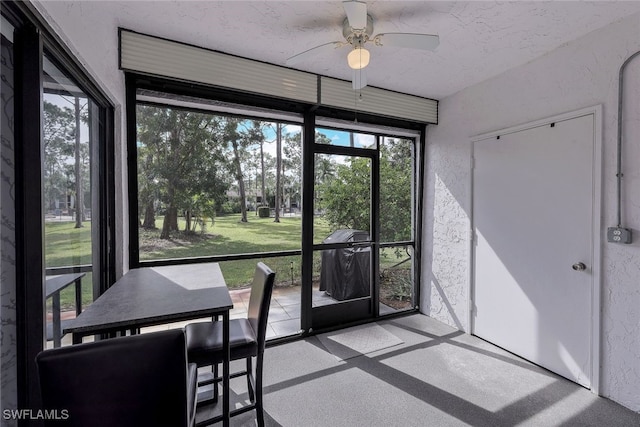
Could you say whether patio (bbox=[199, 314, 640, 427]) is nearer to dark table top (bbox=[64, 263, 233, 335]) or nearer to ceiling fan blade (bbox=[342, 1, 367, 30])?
dark table top (bbox=[64, 263, 233, 335])

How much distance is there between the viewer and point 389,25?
1.96 meters

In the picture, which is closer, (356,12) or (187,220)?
(356,12)

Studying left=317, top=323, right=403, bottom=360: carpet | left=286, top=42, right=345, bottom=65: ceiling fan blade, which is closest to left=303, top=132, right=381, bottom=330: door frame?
left=317, top=323, right=403, bottom=360: carpet

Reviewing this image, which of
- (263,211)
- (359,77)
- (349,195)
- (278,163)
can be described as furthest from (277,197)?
(359,77)

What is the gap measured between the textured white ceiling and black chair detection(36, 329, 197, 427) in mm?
1620

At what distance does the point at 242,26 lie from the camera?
2.00 metres

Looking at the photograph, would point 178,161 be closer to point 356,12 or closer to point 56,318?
point 56,318

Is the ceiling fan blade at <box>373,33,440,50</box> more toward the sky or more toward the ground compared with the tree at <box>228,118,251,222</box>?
more toward the sky

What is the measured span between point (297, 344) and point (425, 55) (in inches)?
113

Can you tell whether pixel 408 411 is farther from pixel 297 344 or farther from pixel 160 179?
pixel 160 179

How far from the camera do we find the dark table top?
114cm

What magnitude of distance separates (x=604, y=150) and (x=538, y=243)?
83cm

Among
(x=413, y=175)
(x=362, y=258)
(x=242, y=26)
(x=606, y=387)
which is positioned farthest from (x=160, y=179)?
(x=606, y=387)

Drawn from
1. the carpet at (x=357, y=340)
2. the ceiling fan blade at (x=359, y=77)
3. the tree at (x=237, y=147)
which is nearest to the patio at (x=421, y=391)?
the carpet at (x=357, y=340)
